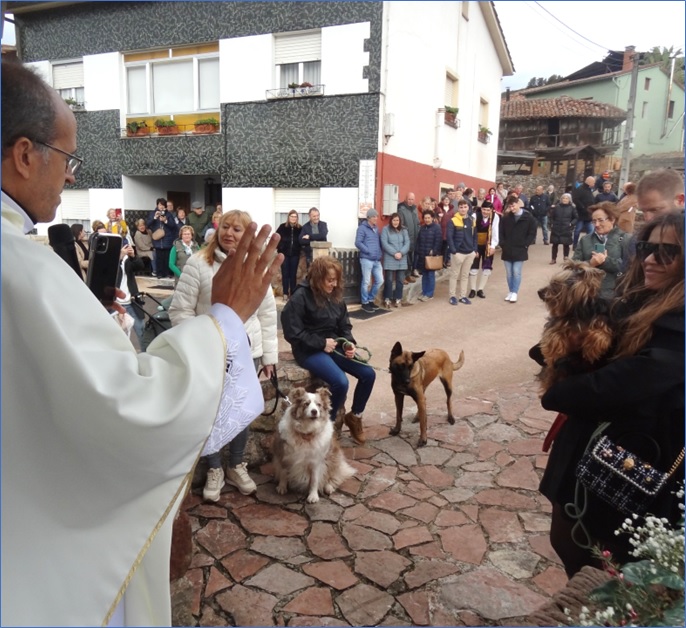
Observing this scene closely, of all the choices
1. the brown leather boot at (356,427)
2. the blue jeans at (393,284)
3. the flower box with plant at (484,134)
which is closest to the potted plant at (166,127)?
the brown leather boot at (356,427)

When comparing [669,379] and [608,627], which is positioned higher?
[669,379]

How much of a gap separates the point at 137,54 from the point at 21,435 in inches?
137

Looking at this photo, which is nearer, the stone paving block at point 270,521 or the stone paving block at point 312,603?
the stone paving block at point 312,603

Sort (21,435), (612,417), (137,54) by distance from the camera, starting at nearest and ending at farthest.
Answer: (21,435)
(612,417)
(137,54)

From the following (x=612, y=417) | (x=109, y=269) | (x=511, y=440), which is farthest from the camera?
(x=511, y=440)

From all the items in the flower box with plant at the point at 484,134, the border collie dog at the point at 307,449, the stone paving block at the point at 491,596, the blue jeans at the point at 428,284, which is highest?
the flower box with plant at the point at 484,134

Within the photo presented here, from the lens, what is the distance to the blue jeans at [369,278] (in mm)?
6711

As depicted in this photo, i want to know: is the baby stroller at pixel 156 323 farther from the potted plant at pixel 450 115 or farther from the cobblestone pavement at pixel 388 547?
the potted plant at pixel 450 115

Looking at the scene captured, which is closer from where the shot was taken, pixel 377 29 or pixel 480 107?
pixel 377 29

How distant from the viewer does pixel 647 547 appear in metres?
1.12

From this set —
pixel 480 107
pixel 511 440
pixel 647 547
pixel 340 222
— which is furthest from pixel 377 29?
pixel 480 107

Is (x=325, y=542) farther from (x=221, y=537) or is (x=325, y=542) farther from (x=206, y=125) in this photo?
(x=206, y=125)

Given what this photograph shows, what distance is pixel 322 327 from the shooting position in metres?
4.13

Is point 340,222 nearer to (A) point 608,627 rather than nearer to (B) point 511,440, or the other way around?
(B) point 511,440
